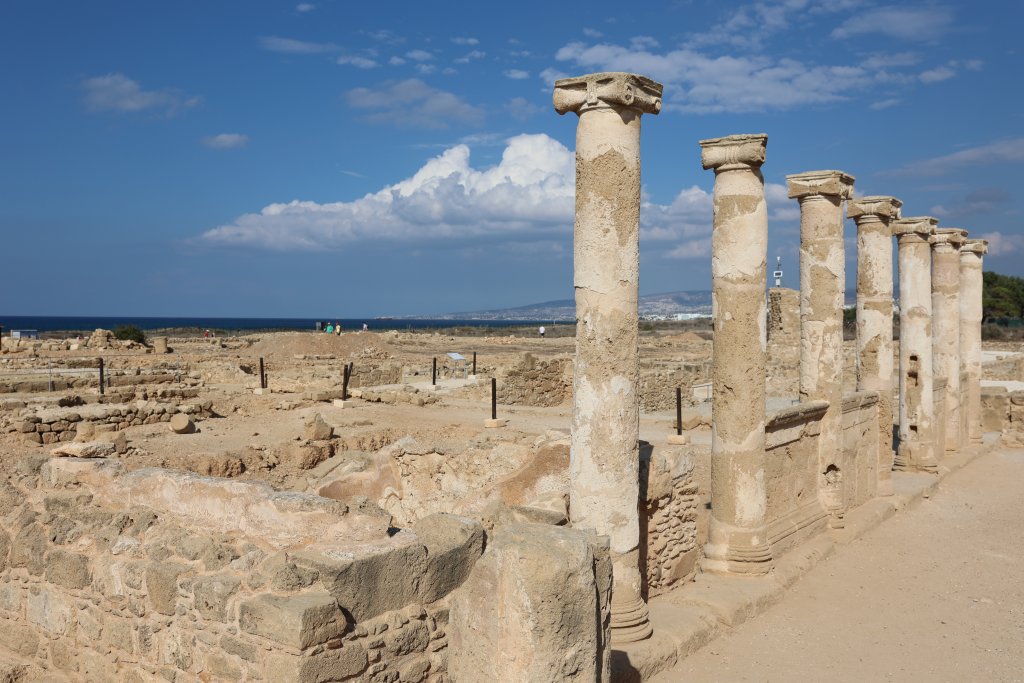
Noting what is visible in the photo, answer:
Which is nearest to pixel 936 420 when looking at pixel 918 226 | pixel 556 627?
pixel 918 226

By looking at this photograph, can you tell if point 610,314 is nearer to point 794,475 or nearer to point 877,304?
point 794,475

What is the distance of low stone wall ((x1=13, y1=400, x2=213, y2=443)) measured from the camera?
1564 cm

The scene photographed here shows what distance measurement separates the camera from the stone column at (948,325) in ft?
51.1

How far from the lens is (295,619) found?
162 inches

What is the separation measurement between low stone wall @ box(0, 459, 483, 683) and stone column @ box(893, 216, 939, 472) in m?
11.4

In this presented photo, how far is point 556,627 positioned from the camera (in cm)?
411

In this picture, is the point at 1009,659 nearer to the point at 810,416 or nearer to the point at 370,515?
the point at 810,416

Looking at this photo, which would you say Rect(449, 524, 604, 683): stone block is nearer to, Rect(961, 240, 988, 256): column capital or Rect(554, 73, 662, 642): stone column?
Rect(554, 73, 662, 642): stone column

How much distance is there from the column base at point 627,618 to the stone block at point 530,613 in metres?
1.78

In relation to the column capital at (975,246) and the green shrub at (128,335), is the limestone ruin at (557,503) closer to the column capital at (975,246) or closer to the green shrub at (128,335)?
the column capital at (975,246)

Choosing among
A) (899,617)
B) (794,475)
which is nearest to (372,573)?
(899,617)

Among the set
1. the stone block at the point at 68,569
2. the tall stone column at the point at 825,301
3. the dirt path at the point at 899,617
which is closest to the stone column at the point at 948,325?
the dirt path at the point at 899,617

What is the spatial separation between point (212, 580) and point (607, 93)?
4203 mm

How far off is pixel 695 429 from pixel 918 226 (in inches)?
270
